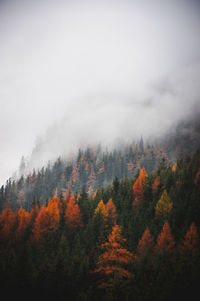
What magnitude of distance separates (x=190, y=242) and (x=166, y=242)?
6.11 m

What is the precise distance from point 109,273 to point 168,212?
88.1ft

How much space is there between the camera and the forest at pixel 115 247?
3475 centimetres

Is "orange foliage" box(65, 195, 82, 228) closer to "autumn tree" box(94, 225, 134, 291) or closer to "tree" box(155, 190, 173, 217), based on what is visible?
"tree" box(155, 190, 173, 217)

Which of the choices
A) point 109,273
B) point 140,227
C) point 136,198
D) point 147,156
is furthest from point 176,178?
point 147,156

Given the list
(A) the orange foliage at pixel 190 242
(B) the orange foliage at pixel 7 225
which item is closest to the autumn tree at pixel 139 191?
(A) the orange foliage at pixel 190 242

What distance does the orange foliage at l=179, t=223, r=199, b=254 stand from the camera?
39253 millimetres

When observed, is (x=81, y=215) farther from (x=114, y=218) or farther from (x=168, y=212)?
(x=168, y=212)

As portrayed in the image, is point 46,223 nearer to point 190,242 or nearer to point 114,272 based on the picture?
point 114,272

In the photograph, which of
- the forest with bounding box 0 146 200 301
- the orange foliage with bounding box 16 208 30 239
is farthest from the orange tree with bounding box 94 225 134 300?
the orange foliage with bounding box 16 208 30 239

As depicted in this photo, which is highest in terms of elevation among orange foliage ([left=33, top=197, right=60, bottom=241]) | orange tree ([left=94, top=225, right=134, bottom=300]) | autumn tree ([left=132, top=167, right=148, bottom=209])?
autumn tree ([left=132, top=167, right=148, bottom=209])

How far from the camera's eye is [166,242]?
46062 mm

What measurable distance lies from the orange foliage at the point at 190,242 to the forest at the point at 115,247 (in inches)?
6.9

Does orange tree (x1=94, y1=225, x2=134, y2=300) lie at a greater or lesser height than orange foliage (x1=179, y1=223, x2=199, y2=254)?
lesser

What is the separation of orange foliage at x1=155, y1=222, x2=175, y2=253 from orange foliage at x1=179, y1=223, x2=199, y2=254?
8.00 ft
